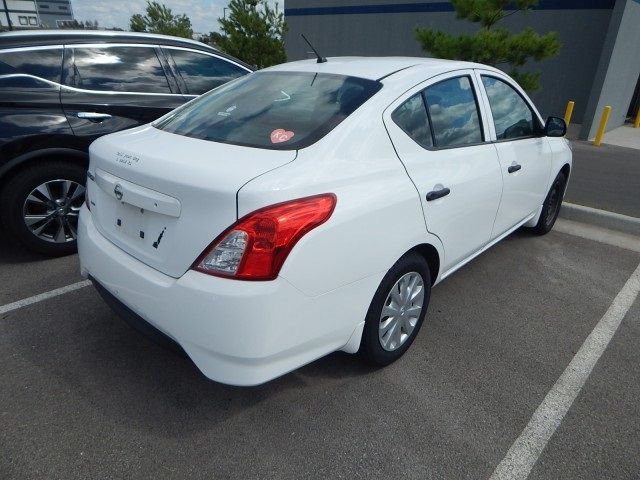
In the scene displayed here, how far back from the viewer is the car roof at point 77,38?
3.57 meters

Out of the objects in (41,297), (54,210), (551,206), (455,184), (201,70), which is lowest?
(41,297)

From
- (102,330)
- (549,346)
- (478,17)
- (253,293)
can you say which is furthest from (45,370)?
(478,17)

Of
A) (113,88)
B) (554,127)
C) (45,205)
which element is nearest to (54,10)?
(113,88)

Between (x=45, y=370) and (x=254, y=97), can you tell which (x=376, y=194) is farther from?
(x=45, y=370)

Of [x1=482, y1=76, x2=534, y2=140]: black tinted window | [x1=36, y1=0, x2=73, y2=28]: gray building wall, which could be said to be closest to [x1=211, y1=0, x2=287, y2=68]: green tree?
[x1=482, y1=76, x2=534, y2=140]: black tinted window

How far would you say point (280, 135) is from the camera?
2209 millimetres

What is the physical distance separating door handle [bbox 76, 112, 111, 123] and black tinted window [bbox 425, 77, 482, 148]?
269 centimetres

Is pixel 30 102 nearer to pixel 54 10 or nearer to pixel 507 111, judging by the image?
pixel 507 111

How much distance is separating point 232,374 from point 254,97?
159cm

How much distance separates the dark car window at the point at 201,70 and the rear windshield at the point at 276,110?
5.55 feet

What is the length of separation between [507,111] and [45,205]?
3673 millimetres

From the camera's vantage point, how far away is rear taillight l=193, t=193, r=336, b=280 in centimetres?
176

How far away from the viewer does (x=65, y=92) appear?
12.0 feet

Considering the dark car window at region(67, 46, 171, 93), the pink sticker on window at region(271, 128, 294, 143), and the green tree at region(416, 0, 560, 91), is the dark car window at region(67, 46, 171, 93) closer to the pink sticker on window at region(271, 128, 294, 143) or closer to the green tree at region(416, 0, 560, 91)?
the pink sticker on window at region(271, 128, 294, 143)
